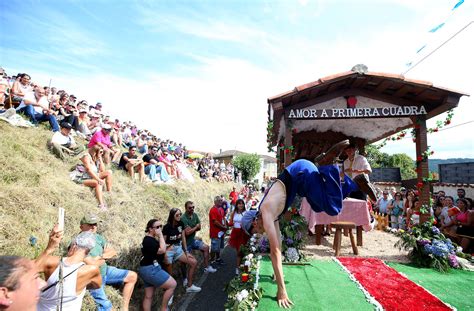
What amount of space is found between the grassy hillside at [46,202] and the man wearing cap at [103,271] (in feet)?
0.75

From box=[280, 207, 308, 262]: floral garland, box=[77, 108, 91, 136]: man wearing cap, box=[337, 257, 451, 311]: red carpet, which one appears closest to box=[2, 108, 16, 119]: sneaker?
box=[77, 108, 91, 136]: man wearing cap

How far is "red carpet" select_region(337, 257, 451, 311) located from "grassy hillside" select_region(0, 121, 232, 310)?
4.42m

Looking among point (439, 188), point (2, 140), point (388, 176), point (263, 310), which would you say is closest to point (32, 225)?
point (2, 140)

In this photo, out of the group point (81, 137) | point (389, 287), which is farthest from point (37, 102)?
point (389, 287)

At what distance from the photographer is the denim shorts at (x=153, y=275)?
5273 millimetres

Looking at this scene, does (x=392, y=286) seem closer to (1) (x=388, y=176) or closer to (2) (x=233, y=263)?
(2) (x=233, y=263)

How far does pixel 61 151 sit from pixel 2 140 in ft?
4.45

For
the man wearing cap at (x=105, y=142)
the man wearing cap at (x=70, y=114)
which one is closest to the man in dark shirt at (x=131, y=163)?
the man wearing cap at (x=105, y=142)

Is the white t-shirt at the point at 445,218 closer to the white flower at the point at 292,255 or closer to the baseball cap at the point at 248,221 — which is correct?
the white flower at the point at 292,255

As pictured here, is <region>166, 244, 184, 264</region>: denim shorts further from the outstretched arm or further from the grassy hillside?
the outstretched arm

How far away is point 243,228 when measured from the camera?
23.1ft

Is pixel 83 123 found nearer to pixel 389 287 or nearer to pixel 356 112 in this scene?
pixel 356 112

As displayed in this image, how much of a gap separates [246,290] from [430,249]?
4.03m

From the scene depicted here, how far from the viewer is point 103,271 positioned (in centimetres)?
453
